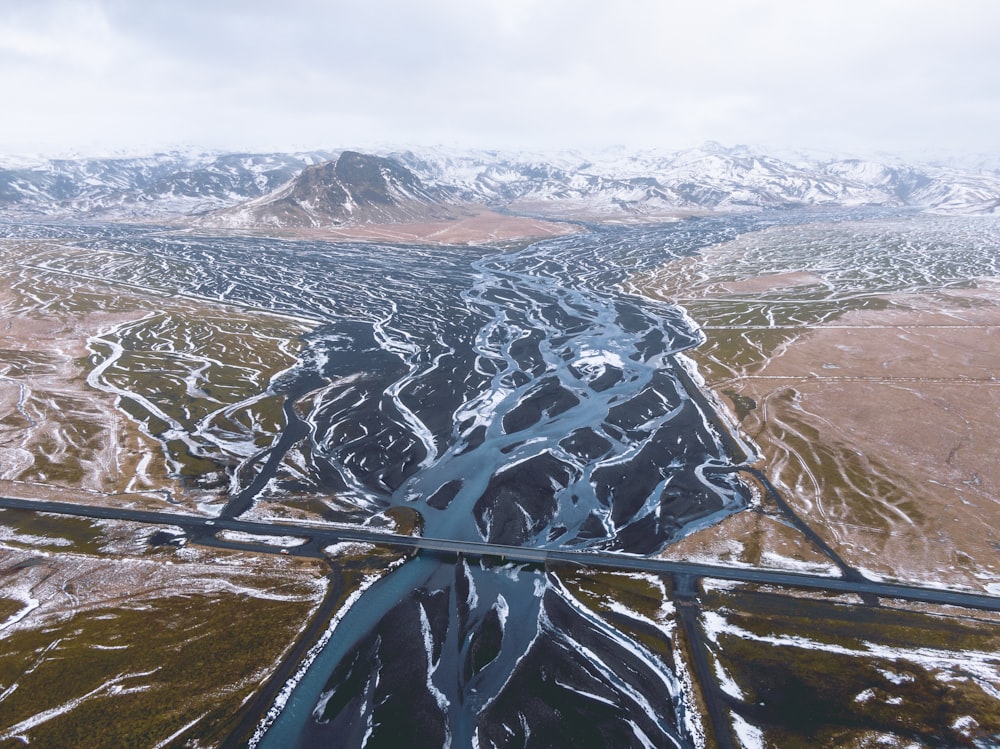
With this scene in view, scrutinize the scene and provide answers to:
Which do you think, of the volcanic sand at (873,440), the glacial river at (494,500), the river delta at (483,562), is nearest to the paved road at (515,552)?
the river delta at (483,562)

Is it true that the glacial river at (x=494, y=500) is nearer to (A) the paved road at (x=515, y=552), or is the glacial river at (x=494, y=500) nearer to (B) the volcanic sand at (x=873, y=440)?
(A) the paved road at (x=515, y=552)

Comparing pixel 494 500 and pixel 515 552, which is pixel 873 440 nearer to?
pixel 494 500

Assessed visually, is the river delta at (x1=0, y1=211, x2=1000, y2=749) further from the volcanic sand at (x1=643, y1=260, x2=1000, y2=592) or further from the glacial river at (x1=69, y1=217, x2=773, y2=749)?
the volcanic sand at (x1=643, y1=260, x2=1000, y2=592)

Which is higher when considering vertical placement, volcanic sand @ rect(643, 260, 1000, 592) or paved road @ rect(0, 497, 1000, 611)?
volcanic sand @ rect(643, 260, 1000, 592)

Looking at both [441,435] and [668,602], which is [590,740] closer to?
[668,602]

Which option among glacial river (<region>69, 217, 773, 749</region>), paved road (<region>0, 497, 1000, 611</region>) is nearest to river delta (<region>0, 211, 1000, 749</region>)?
glacial river (<region>69, 217, 773, 749</region>)

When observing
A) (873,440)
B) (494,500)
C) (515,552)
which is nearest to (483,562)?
(515,552)
